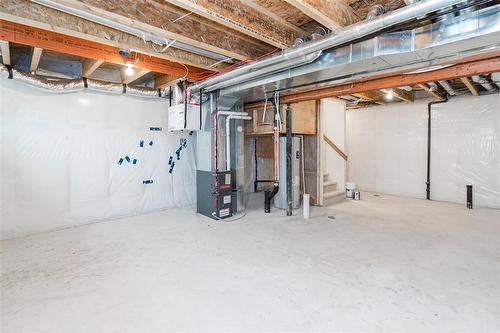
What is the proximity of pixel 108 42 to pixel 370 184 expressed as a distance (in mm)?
6220

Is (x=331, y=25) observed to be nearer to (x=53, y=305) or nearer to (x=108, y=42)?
(x=108, y=42)

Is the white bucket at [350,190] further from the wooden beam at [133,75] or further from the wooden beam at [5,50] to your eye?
the wooden beam at [5,50]

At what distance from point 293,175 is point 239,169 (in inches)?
39.2

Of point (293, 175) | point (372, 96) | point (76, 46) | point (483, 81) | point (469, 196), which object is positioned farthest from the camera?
point (372, 96)

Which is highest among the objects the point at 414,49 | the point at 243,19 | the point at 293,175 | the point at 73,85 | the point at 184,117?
the point at 243,19

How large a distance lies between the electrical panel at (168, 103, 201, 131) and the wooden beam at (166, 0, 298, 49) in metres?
1.71

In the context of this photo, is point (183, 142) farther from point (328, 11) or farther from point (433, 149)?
point (433, 149)

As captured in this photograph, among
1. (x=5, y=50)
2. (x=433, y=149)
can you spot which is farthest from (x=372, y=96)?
(x=5, y=50)

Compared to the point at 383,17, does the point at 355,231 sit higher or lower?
lower

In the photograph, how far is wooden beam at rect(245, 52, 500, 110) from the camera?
2395 mm

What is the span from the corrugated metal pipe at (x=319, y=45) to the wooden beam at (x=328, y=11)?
13 centimetres

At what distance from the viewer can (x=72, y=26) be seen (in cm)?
243

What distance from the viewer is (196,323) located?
173 centimetres

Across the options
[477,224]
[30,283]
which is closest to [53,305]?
[30,283]
